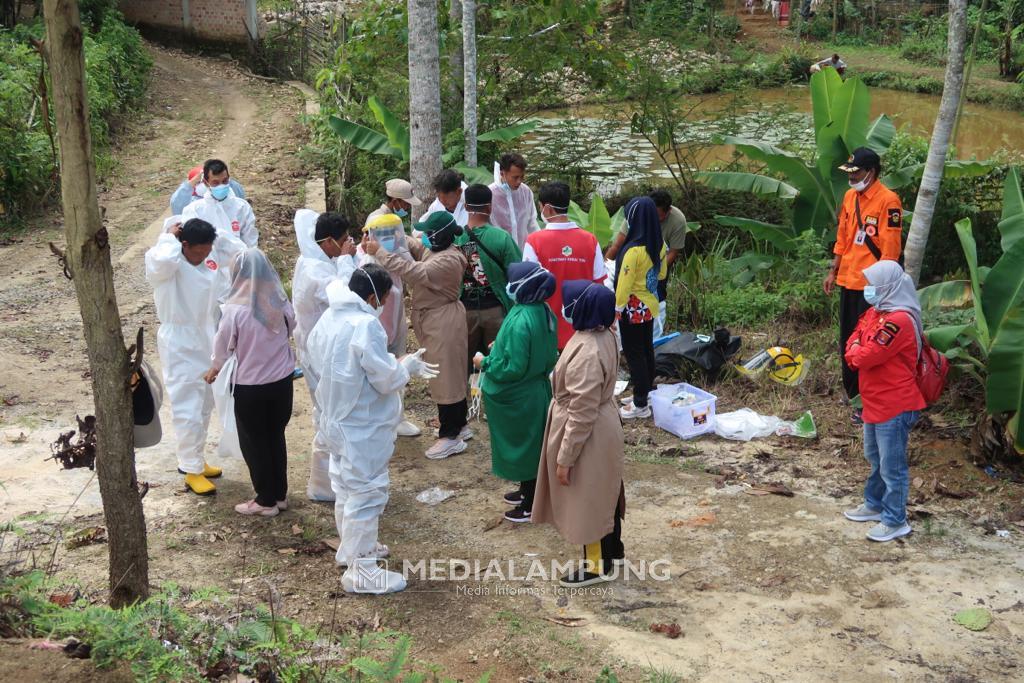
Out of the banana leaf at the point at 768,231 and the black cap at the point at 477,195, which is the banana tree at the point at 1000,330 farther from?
the black cap at the point at 477,195

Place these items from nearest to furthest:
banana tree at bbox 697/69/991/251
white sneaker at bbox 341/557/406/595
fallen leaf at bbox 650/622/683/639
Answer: fallen leaf at bbox 650/622/683/639, white sneaker at bbox 341/557/406/595, banana tree at bbox 697/69/991/251

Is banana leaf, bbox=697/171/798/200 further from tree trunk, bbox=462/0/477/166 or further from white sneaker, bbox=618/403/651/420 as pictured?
white sneaker, bbox=618/403/651/420

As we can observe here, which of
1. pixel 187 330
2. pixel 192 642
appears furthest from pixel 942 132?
pixel 192 642

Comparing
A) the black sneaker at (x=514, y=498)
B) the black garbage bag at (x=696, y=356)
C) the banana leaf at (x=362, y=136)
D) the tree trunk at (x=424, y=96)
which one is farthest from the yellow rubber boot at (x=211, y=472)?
the banana leaf at (x=362, y=136)

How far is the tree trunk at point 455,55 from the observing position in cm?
1079

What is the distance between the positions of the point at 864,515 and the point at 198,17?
22360 millimetres

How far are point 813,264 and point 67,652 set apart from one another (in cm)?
740

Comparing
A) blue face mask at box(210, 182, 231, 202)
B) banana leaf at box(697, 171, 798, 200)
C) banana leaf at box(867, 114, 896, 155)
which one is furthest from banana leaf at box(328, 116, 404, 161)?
banana leaf at box(867, 114, 896, 155)

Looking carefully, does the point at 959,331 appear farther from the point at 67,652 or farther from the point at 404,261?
the point at 67,652

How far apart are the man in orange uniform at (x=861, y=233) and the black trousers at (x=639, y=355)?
145cm

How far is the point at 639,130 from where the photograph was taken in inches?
468

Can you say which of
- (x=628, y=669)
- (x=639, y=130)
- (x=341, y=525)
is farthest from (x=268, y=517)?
(x=639, y=130)

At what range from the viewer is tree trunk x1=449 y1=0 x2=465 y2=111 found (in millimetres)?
10793

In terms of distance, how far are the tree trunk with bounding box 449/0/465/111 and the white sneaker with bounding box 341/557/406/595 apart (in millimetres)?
7418
